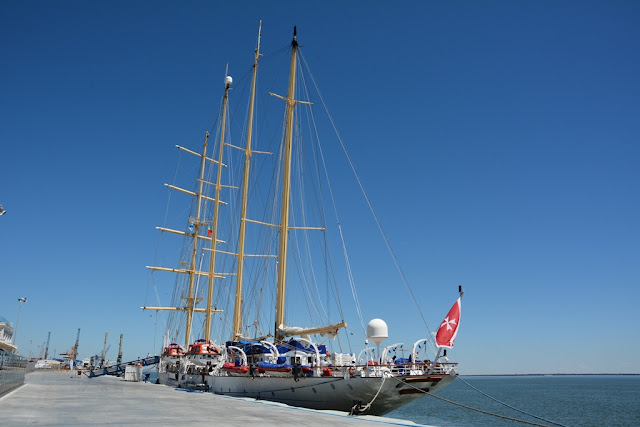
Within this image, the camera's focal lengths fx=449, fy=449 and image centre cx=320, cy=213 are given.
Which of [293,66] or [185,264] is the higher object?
[293,66]

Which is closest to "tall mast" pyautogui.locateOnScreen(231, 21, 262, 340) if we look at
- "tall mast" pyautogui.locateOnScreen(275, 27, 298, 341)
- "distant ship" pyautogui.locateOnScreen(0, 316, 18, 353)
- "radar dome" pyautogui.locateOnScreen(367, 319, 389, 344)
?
"tall mast" pyautogui.locateOnScreen(275, 27, 298, 341)

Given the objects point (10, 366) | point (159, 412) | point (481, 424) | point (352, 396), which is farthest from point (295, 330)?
point (481, 424)

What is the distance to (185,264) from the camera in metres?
70.4

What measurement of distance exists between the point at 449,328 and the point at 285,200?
2074cm

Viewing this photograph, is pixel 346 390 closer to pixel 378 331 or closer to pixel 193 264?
pixel 378 331

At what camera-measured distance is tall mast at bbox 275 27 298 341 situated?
37.1m

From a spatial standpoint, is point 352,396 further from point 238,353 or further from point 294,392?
point 238,353

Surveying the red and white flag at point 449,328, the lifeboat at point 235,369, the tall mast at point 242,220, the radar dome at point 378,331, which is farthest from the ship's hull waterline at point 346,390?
the tall mast at point 242,220

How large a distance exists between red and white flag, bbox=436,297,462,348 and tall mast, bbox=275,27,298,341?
1687cm

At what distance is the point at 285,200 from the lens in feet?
129

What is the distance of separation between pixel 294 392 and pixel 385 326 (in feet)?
24.7

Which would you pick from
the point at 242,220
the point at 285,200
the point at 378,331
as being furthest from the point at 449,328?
the point at 242,220

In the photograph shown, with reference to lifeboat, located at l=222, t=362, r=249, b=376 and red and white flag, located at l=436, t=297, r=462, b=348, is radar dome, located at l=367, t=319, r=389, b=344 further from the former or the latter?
lifeboat, located at l=222, t=362, r=249, b=376

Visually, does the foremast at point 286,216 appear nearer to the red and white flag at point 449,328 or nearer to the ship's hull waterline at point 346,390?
the ship's hull waterline at point 346,390
